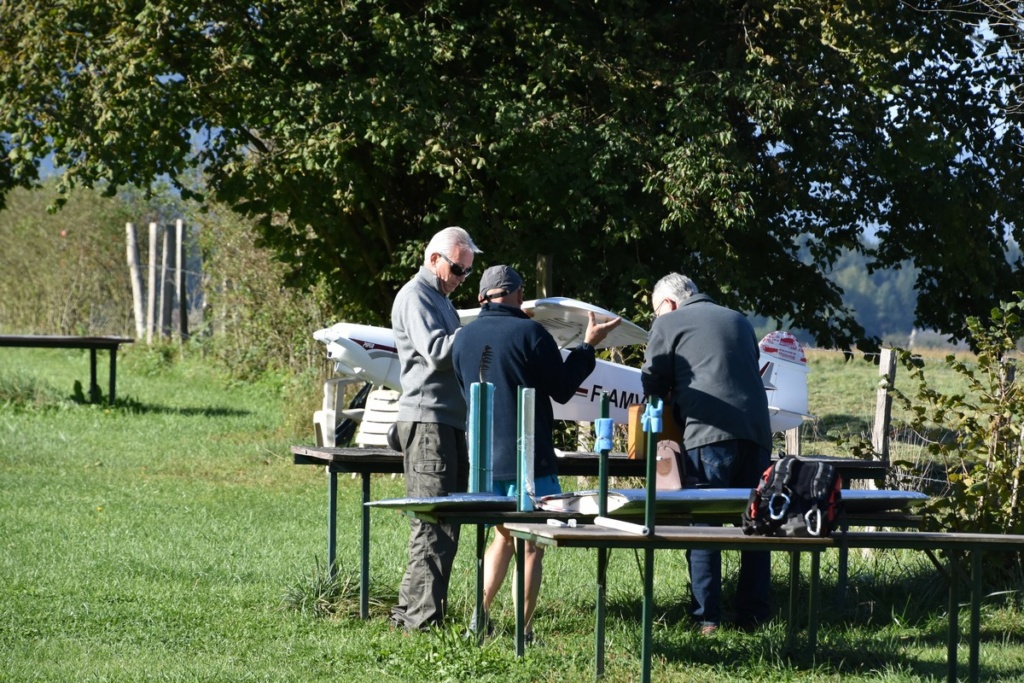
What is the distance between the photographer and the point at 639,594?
23.5 ft

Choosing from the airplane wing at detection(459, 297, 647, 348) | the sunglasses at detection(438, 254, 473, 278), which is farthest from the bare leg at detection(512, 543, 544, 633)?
the airplane wing at detection(459, 297, 647, 348)

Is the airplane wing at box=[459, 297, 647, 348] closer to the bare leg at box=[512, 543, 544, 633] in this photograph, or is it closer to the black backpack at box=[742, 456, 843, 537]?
the bare leg at box=[512, 543, 544, 633]

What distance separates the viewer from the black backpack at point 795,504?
4688mm

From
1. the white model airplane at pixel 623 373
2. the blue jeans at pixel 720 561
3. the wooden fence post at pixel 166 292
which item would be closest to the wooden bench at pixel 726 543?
the blue jeans at pixel 720 561

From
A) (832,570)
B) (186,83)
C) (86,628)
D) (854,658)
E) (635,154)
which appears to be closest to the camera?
(854,658)

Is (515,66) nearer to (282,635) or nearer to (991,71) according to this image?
(991,71)

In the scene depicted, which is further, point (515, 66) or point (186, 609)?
point (515, 66)

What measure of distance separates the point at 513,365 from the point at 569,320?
2.19 metres

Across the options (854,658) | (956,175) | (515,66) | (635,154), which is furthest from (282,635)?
(956,175)

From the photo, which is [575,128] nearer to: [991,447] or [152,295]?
[991,447]

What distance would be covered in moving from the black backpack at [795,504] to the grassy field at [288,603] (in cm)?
97

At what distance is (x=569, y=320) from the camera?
7867mm

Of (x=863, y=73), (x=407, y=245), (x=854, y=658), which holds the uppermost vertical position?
(x=863, y=73)

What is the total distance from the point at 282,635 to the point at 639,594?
79.0 inches
